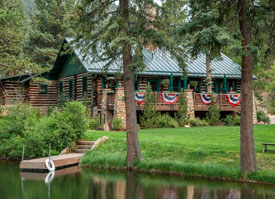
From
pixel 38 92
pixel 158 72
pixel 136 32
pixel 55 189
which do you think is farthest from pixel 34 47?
pixel 55 189

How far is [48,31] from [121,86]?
21.1 metres

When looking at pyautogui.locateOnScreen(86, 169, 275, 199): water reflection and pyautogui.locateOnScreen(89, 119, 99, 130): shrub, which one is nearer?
pyautogui.locateOnScreen(86, 169, 275, 199): water reflection

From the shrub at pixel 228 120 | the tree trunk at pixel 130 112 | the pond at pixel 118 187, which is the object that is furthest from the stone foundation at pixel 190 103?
the pond at pixel 118 187

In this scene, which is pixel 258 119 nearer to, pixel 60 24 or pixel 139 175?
pixel 139 175

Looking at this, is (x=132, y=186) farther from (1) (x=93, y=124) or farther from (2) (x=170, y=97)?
(2) (x=170, y=97)

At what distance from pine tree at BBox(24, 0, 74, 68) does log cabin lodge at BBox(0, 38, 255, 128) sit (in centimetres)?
921

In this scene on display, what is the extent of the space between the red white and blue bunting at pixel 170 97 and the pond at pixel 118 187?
12182 mm

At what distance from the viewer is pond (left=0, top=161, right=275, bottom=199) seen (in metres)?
10.8

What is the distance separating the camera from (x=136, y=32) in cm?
1497

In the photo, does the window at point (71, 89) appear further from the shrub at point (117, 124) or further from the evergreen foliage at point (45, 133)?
the evergreen foliage at point (45, 133)

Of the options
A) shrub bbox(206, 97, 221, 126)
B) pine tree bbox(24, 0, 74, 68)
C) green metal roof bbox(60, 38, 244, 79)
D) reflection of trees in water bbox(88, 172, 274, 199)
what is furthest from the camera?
pine tree bbox(24, 0, 74, 68)

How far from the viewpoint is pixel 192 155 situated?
1489 cm

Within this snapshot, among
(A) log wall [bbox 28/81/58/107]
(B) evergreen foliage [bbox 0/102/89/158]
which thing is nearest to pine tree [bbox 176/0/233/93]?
(B) evergreen foliage [bbox 0/102/89/158]

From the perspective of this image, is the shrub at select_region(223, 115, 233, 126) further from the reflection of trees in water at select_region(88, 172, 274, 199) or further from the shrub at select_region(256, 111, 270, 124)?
the reflection of trees in water at select_region(88, 172, 274, 199)
